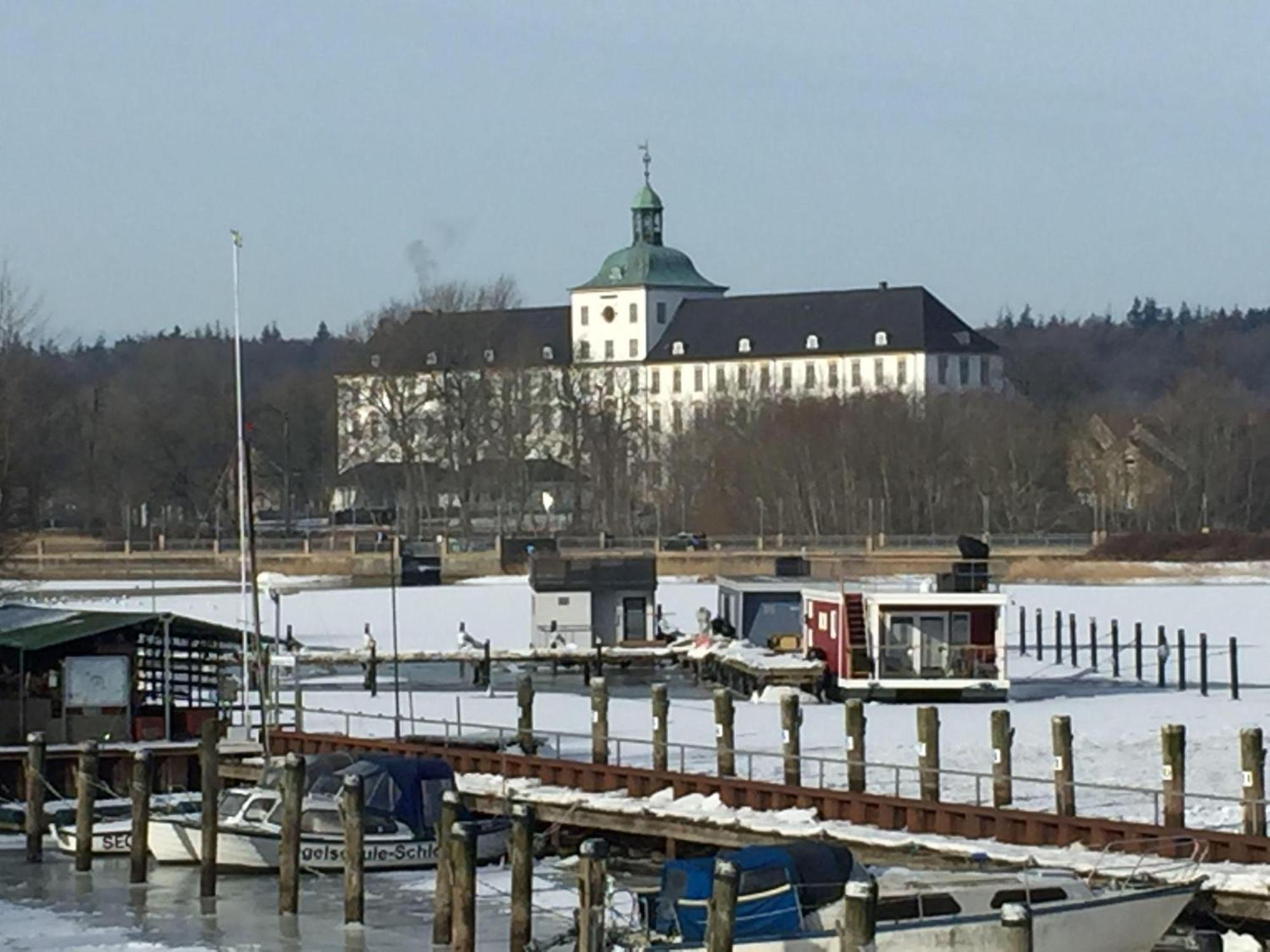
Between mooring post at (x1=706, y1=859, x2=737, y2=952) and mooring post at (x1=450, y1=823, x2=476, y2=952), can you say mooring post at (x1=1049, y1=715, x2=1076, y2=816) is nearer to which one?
mooring post at (x1=450, y1=823, x2=476, y2=952)

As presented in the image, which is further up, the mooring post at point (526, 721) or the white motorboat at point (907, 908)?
the mooring post at point (526, 721)

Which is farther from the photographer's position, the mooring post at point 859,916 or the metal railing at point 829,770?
the metal railing at point 829,770

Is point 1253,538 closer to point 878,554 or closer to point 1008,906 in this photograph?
point 878,554

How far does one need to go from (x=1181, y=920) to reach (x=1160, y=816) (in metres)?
6.35

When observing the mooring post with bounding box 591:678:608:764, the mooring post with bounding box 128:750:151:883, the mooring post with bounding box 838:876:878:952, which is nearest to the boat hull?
the mooring post with bounding box 128:750:151:883

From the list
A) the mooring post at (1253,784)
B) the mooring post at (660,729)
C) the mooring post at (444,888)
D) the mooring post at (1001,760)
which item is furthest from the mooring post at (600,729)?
the mooring post at (1253,784)

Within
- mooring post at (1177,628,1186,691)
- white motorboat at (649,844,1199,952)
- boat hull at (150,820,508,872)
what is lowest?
boat hull at (150,820,508,872)

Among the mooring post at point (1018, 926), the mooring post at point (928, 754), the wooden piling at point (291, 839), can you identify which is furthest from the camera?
the mooring post at point (928, 754)

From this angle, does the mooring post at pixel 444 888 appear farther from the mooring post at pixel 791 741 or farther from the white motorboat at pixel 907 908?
the mooring post at pixel 791 741

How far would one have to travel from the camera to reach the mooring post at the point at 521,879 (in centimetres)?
2964

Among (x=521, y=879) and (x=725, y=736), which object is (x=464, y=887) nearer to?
(x=521, y=879)

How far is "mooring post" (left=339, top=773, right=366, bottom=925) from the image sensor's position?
32469 millimetres

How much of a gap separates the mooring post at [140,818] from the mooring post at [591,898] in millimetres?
8979

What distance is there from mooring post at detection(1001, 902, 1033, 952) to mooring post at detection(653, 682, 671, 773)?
13994 millimetres
